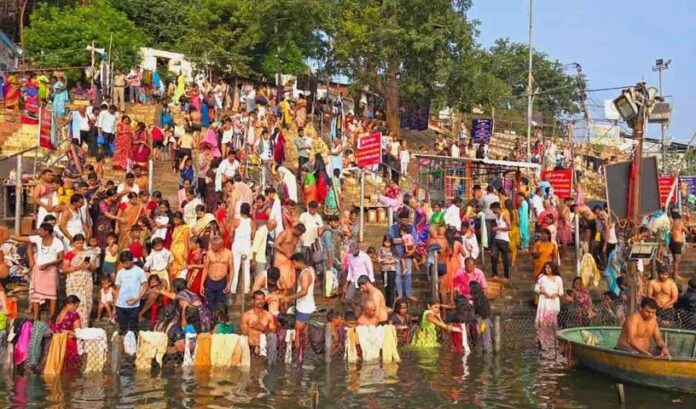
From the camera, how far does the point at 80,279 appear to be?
1410 cm

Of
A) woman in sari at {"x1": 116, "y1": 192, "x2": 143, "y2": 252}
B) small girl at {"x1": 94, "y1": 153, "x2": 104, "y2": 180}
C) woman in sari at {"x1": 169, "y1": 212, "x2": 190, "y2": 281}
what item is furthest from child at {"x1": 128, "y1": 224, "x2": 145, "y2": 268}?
small girl at {"x1": 94, "y1": 153, "x2": 104, "y2": 180}

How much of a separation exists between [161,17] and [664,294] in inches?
1379

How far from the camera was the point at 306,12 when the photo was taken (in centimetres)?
3778

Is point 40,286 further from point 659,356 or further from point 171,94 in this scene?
point 171,94

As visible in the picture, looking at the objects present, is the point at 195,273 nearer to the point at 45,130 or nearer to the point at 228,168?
the point at 228,168

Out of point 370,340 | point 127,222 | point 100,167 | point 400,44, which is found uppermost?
point 400,44

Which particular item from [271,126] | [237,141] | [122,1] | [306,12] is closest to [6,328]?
[237,141]

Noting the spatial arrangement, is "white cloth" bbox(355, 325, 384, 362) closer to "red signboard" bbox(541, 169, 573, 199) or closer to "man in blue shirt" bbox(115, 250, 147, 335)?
"man in blue shirt" bbox(115, 250, 147, 335)

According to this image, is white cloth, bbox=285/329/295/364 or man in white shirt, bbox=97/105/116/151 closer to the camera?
white cloth, bbox=285/329/295/364

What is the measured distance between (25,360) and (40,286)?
1.91 metres

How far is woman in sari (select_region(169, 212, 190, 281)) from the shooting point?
603 inches

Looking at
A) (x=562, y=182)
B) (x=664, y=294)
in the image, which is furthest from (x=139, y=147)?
(x=664, y=294)

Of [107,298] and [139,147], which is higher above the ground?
[139,147]

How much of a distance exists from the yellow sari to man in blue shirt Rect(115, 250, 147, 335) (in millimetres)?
1244
